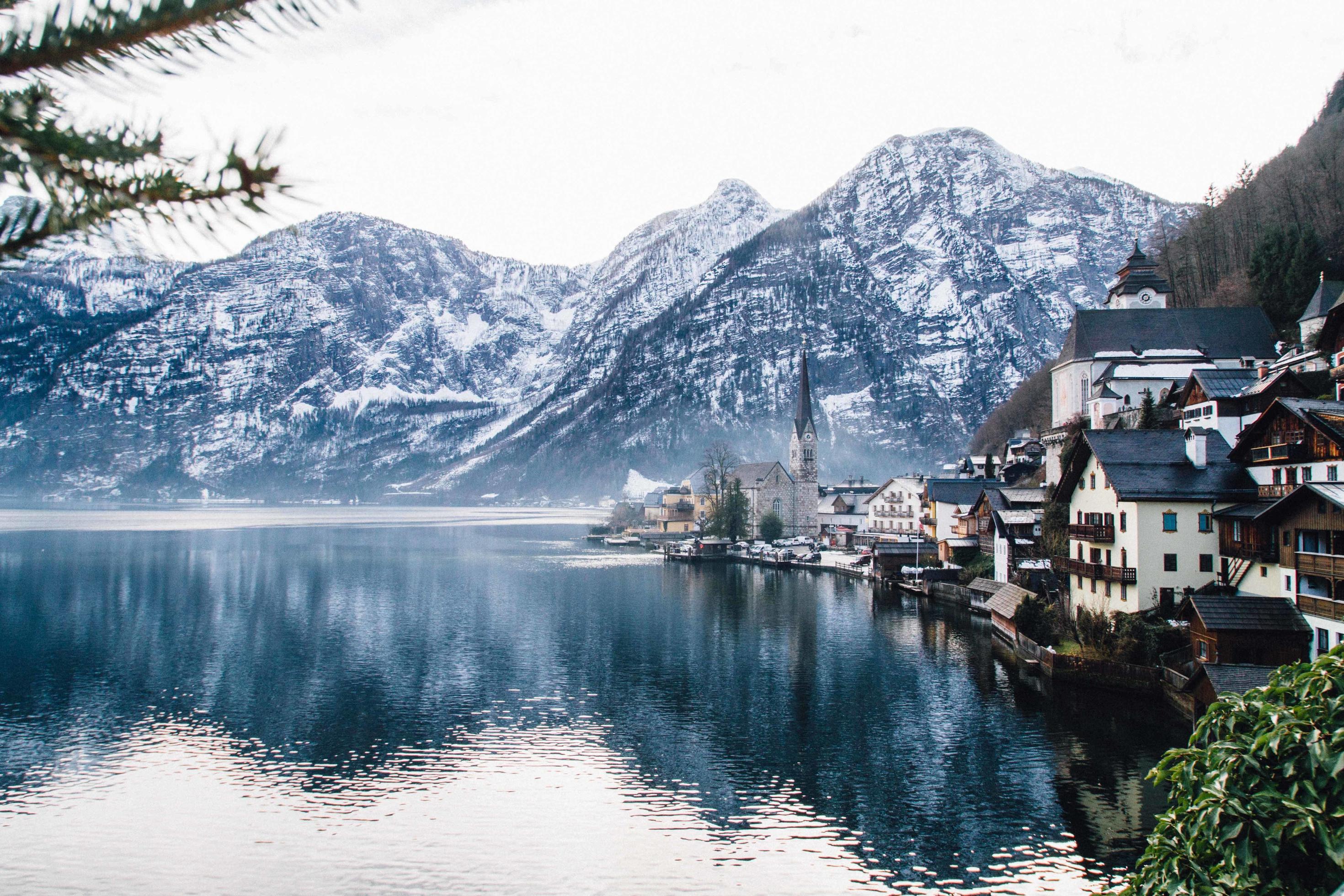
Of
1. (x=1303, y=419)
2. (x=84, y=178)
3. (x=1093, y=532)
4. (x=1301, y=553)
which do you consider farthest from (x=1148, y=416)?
(x=84, y=178)

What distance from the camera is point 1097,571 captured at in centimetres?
3362

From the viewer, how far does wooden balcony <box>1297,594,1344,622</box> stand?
23.0 meters

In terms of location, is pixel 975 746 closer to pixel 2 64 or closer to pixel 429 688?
pixel 429 688

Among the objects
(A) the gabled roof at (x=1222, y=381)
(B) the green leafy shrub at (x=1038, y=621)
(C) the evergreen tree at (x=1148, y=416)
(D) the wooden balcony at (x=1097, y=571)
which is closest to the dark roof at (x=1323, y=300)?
(A) the gabled roof at (x=1222, y=381)

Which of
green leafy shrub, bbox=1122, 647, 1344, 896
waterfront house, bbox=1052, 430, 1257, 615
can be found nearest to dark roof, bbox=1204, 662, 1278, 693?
waterfront house, bbox=1052, 430, 1257, 615

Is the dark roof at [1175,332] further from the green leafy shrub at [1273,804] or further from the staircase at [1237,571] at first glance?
the green leafy shrub at [1273,804]

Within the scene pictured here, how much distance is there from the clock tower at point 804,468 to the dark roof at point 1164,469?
242 feet

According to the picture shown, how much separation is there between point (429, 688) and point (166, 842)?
13.7m

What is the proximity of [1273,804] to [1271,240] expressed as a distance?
73.8 meters

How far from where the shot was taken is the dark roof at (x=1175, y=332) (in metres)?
58.7

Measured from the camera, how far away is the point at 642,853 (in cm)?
1927

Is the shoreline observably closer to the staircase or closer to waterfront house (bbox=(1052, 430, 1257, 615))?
waterfront house (bbox=(1052, 430, 1257, 615))

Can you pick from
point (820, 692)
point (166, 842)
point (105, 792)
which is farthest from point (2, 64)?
point (820, 692)

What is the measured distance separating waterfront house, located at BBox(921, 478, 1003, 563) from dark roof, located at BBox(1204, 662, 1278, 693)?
3851 cm
